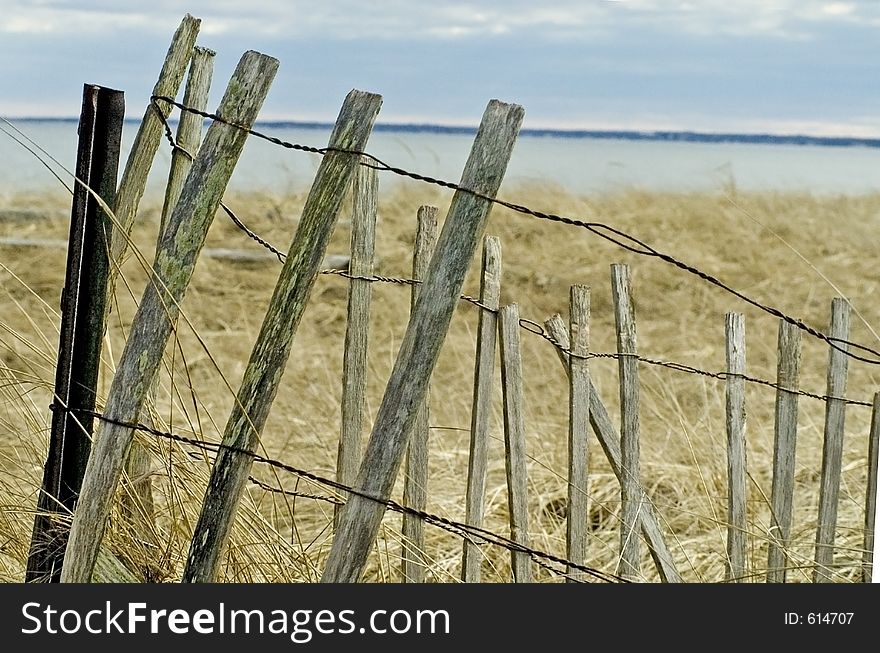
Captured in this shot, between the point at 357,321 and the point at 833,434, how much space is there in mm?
1275

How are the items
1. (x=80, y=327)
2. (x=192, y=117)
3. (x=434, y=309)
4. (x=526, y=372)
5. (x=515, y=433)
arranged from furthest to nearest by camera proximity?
(x=526, y=372) < (x=515, y=433) < (x=192, y=117) < (x=80, y=327) < (x=434, y=309)

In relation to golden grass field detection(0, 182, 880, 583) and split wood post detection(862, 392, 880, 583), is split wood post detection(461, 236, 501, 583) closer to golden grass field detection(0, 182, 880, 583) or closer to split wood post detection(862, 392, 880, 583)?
golden grass field detection(0, 182, 880, 583)

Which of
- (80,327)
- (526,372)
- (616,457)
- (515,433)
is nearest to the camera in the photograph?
(80,327)

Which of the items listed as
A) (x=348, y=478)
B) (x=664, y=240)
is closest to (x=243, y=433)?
(x=348, y=478)

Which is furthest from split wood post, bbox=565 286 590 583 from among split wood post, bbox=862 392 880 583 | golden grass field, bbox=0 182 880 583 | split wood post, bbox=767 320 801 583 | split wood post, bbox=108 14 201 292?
split wood post, bbox=108 14 201 292

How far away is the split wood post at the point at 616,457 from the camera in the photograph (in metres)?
2.20

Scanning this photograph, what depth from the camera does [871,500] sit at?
2.48 m

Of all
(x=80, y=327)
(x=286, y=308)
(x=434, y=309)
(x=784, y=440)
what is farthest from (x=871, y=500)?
(x=80, y=327)

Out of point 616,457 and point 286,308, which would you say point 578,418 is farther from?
point 286,308

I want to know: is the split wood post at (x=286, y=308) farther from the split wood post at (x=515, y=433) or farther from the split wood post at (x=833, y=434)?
the split wood post at (x=833, y=434)

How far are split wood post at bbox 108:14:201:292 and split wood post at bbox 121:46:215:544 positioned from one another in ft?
0.24

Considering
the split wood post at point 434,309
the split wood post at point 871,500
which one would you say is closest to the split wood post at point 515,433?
the split wood post at point 434,309

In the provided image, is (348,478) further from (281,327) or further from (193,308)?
(193,308)
